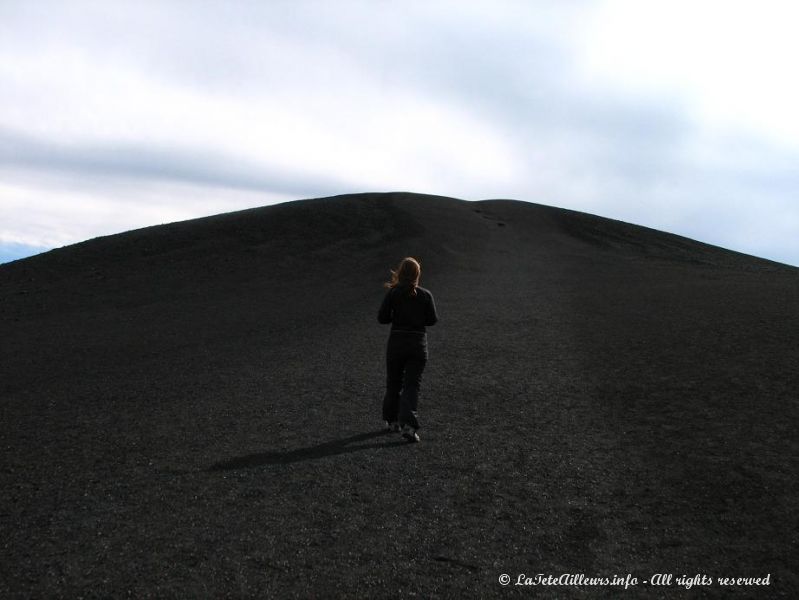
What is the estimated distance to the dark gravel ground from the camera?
15.8 feet

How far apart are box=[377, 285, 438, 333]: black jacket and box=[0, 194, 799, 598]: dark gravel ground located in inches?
48.8

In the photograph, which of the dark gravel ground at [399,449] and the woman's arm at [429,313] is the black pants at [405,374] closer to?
the woman's arm at [429,313]

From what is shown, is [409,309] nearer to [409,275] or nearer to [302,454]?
[409,275]

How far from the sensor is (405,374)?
8.05 meters

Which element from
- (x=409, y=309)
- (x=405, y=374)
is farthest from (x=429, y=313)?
(x=405, y=374)

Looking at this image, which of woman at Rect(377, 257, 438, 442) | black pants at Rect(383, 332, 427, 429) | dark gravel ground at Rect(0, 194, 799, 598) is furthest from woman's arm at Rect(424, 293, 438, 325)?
dark gravel ground at Rect(0, 194, 799, 598)

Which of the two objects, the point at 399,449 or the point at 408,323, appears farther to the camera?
the point at 408,323

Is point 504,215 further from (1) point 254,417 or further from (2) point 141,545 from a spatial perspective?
(2) point 141,545

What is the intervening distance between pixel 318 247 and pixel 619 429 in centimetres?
2265

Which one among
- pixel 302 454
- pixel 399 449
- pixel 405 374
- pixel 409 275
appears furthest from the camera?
pixel 405 374

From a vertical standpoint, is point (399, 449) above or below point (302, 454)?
above

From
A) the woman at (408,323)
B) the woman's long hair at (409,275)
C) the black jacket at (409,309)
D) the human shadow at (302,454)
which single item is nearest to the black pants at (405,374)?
the woman at (408,323)

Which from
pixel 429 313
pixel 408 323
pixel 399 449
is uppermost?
pixel 429 313

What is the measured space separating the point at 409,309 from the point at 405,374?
741 mm
